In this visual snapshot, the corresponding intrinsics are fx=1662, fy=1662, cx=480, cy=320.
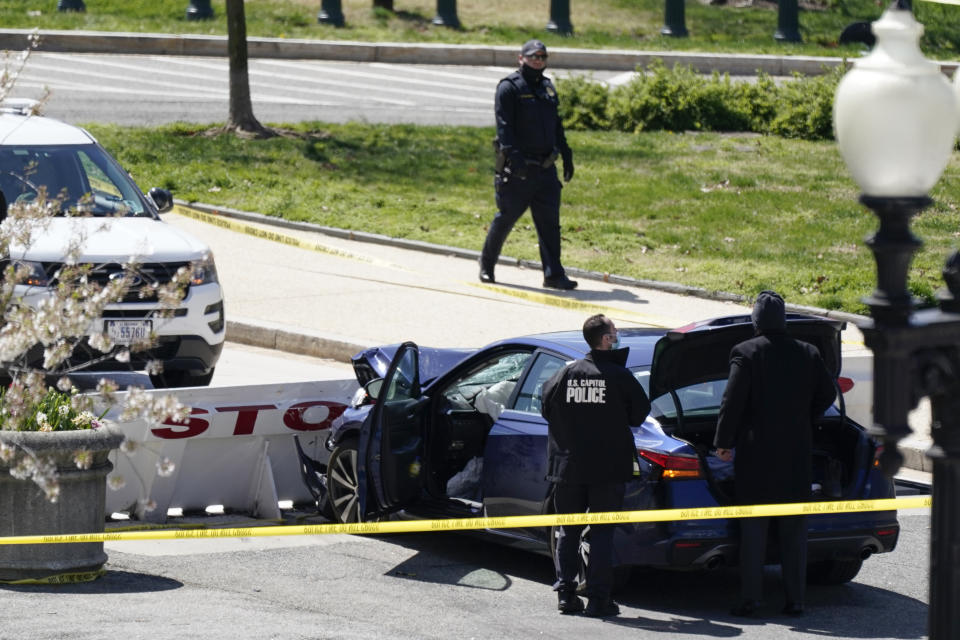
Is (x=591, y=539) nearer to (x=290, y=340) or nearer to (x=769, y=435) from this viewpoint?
(x=769, y=435)

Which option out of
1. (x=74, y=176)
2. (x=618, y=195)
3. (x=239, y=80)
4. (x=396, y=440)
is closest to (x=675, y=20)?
(x=239, y=80)

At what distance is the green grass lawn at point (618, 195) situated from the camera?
17.2m

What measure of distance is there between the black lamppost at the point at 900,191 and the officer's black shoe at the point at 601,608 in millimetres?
3846

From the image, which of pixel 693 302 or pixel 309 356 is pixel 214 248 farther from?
pixel 693 302

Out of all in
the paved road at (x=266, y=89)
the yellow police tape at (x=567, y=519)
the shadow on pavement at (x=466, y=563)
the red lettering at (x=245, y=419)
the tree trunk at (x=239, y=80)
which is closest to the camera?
the yellow police tape at (x=567, y=519)

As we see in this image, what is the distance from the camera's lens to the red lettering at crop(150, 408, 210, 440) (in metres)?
10.2

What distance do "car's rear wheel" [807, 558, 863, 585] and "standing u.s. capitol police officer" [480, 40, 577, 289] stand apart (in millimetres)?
7043

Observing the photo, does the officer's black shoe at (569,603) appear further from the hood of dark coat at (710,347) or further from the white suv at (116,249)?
the white suv at (116,249)

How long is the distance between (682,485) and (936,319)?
385cm

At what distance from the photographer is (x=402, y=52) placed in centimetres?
3228

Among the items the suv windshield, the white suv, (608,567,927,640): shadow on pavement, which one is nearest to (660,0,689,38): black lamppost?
the white suv

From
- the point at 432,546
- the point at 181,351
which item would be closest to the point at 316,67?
the point at 181,351

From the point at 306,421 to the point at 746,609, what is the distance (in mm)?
3545

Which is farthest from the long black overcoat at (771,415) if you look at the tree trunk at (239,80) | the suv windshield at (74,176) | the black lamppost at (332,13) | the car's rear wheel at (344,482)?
the black lamppost at (332,13)
